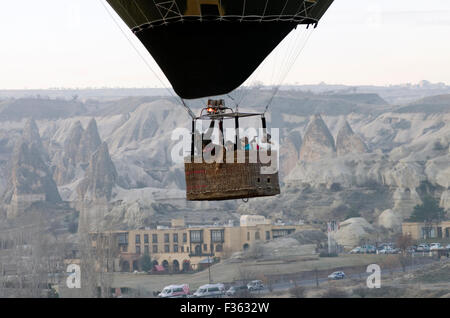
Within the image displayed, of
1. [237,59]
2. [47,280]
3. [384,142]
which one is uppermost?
[384,142]

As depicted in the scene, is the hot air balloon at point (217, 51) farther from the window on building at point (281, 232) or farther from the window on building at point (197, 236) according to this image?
the window on building at point (281, 232)

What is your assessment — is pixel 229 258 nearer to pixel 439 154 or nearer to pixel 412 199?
pixel 412 199

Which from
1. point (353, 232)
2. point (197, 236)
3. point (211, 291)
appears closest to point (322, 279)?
point (211, 291)

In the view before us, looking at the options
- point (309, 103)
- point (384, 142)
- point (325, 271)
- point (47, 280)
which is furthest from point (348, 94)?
point (47, 280)

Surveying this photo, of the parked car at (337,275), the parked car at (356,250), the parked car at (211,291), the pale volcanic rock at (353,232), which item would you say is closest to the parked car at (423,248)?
the pale volcanic rock at (353,232)

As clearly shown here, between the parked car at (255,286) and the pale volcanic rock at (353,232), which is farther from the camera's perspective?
the pale volcanic rock at (353,232)

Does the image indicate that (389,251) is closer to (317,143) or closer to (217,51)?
(317,143)

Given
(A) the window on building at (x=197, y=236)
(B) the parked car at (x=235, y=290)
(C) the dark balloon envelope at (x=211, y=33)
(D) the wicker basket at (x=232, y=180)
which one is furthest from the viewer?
(A) the window on building at (x=197, y=236)
